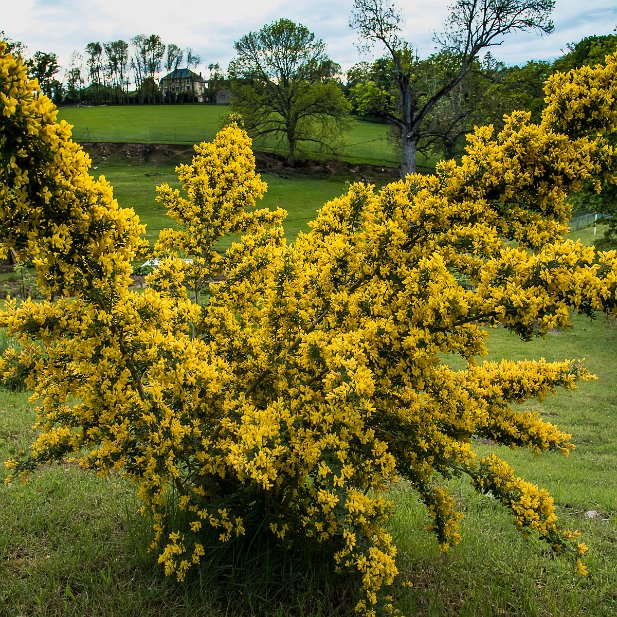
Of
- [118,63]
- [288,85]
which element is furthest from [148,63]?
[288,85]

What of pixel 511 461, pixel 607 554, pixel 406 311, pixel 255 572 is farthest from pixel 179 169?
pixel 511 461

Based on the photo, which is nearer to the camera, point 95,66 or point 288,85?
point 288,85

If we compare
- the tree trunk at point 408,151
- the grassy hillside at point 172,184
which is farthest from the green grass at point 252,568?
the grassy hillside at point 172,184

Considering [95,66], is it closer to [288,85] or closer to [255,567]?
[288,85]

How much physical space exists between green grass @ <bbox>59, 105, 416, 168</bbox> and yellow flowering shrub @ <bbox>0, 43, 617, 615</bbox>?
138 feet

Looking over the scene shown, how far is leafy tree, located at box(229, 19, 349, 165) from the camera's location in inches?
1715

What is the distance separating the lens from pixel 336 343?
130 inches

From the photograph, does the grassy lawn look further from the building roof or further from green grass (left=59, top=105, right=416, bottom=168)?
the building roof

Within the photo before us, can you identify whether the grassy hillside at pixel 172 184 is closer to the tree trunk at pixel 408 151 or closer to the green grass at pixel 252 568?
the tree trunk at pixel 408 151

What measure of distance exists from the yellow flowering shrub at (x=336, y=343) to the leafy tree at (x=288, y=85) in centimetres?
4115

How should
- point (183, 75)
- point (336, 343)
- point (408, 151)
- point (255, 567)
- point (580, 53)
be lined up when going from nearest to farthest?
point (336, 343) → point (255, 567) → point (408, 151) → point (580, 53) → point (183, 75)

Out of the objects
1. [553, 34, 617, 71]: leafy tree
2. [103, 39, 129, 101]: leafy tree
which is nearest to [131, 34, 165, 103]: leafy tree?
[103, 39, 129, 101]: leafy tree

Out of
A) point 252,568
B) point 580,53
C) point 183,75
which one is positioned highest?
point 183,75

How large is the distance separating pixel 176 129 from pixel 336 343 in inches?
2352
